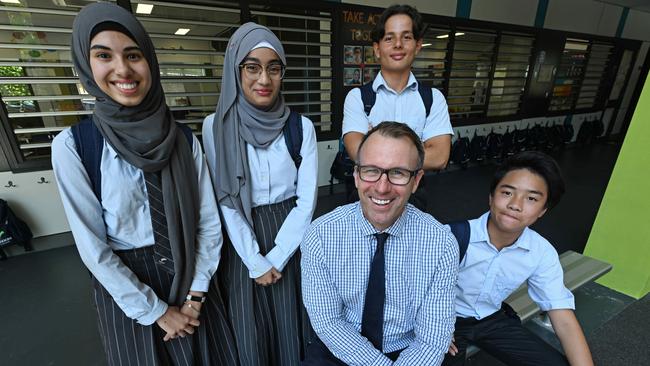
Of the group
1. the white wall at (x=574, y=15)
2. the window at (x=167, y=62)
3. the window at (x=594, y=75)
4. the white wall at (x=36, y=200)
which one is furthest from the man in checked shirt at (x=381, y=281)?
the window at (x=594, y=75)

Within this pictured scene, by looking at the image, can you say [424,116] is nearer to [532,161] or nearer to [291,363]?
[532,161]

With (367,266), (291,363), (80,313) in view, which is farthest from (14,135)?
(367,266)

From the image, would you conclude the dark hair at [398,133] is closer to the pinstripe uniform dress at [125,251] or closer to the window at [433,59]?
the pinstripe uniform dress at [125,251]

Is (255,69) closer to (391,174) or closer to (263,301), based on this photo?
(391,174)

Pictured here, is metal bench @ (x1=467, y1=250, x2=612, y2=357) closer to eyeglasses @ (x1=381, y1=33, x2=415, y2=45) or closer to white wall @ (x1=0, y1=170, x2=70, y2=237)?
eyeglasses @ (x1=381, y1=33, x2=415, y2=45)

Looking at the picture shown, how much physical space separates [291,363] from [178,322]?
717 millimetres

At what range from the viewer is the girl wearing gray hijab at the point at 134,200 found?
1000mm

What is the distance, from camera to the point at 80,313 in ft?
7.48

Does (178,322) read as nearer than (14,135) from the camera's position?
Yes

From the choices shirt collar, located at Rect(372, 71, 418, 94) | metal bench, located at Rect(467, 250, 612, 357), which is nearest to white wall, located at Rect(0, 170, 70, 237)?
shirt collar, located at Rect(372, 71, 418, 94)

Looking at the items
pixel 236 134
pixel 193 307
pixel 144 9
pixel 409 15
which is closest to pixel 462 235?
pixel 409 15

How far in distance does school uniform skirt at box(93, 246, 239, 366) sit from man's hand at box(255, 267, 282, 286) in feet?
0.80

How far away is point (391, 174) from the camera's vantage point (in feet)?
3.34

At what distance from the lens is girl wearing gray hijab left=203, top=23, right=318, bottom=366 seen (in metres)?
1.34
